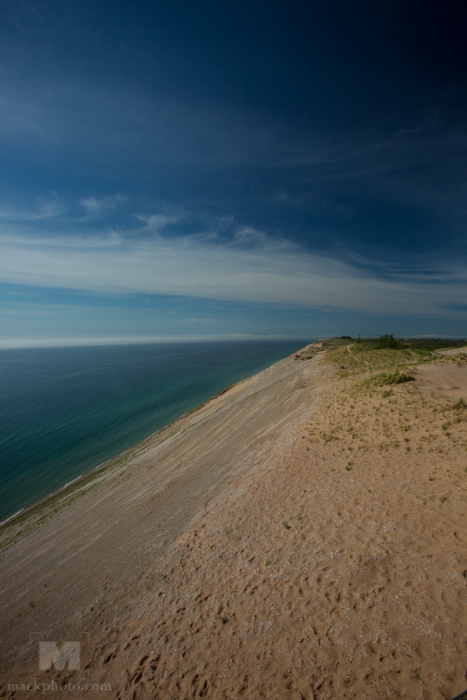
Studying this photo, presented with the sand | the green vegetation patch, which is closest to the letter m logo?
the sand

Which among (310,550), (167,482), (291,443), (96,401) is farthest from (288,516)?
(96,401)

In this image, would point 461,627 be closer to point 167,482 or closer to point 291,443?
point 291,443

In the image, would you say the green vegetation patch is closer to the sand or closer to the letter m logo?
the sand

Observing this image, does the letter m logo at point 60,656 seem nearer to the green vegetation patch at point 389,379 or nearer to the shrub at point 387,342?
the green vegetation patch at point 389,379

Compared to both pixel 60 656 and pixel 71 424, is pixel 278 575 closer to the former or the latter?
pixel 60 656

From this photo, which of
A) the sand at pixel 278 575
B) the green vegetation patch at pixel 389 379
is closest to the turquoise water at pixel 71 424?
the sand at pixel 278 575
